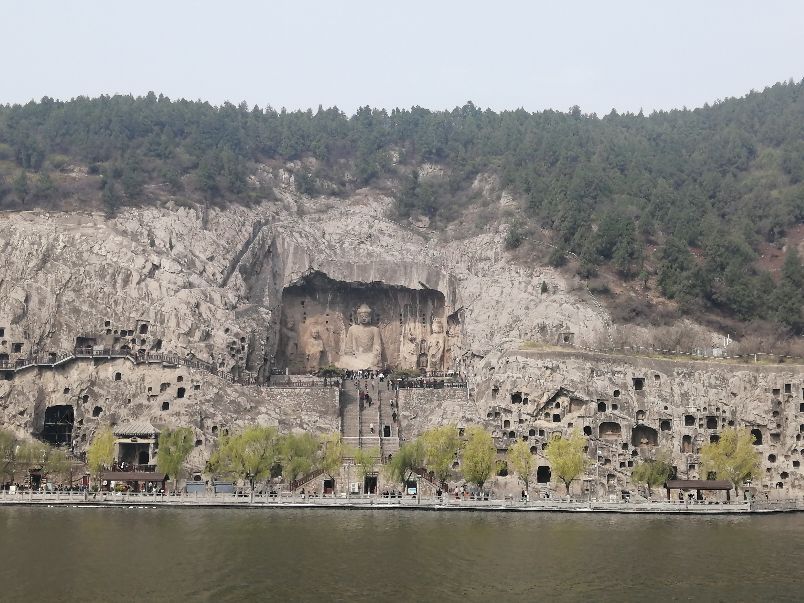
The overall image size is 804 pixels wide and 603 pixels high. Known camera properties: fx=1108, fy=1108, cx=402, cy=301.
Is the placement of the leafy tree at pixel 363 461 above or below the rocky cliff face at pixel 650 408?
below

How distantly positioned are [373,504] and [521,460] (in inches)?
427

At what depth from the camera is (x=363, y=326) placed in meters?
97.9

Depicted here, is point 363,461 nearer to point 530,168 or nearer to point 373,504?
point 373,504

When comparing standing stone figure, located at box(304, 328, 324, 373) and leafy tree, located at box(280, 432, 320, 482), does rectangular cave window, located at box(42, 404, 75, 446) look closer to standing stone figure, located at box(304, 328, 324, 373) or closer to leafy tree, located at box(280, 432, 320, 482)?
leafy tree, located at box(280, 432, 320, 482)

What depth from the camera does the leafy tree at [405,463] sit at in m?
68.2

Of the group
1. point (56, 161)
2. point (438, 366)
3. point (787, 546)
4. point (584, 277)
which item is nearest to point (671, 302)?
point (584, 277)

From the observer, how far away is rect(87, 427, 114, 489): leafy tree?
2707 inches

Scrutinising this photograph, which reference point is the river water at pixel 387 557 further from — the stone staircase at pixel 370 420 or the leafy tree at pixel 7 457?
the stone staircase at pixel 370 420

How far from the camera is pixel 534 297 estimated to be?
89438mm

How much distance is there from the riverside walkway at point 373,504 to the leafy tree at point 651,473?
4.48m

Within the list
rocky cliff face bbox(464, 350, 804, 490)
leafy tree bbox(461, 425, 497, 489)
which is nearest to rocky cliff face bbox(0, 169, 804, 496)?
rocky cliff face bbox(464, 350, 804, 490)

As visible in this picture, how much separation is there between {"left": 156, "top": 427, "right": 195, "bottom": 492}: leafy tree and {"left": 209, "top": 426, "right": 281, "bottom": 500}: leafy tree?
1.83 meters


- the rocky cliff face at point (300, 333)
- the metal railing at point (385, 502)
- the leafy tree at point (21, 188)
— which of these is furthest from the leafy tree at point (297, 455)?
the leafy tree at point (21, 188)

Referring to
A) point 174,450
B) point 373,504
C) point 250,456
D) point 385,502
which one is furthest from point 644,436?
point 174,450
